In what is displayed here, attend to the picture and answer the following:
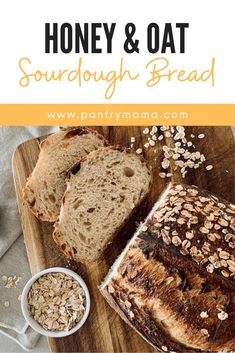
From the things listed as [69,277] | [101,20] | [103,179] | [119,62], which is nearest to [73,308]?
[69,277]

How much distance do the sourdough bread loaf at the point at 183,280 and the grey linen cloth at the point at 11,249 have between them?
0.53m

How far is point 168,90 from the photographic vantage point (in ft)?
6.35

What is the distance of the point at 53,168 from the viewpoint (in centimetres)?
208

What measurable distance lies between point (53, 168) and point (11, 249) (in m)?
0.39

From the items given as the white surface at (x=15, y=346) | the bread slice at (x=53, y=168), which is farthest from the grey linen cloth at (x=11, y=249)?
the bread slice at (x=53, y=168)

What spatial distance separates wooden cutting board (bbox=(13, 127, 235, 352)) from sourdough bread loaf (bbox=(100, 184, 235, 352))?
0.26 meters

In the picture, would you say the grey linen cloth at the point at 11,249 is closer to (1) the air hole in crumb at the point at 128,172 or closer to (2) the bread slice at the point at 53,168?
(2) the bread slice at the point at 53,168

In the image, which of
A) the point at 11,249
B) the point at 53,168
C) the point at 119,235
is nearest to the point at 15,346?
the point at 11,249

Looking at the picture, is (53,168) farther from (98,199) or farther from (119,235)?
(119,235)

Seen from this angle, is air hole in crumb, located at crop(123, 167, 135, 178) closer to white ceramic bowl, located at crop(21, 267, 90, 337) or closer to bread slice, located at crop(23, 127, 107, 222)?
bread slice, located at crop(23, 127, 107, 222)

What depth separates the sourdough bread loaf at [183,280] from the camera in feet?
Result: 5.74

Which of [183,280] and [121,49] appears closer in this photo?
[183,280]

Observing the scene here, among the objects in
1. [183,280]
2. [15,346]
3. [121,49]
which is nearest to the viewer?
[183,280]

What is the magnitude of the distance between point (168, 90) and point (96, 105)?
250 mm
